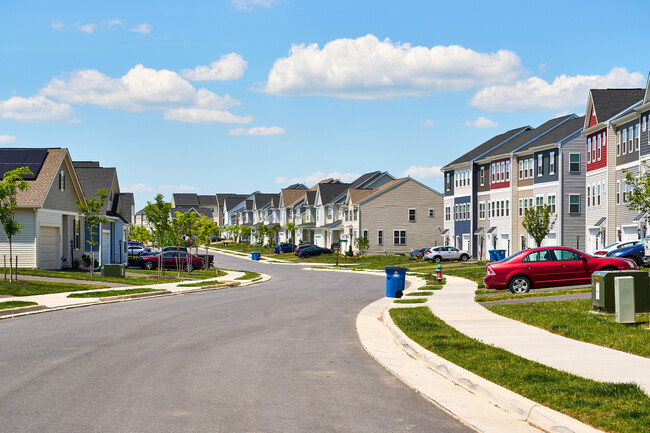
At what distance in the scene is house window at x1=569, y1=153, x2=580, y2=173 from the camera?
6006 cm

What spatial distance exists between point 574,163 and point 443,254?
14320mm

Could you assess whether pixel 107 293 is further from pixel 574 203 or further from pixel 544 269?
pixel 574 203

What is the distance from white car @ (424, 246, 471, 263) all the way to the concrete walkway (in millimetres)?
46476

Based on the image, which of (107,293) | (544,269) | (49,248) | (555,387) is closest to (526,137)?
(49,248)

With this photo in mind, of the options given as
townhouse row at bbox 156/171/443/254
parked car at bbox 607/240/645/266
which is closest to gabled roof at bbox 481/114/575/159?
townhouse row at bbox 156/171/443/254

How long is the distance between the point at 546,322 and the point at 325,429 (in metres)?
10.3

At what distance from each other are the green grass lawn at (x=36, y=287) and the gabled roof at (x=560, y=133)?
41.8 metres

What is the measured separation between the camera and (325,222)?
103m

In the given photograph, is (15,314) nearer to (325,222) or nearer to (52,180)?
(52,180)

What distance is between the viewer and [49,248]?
42.5 m

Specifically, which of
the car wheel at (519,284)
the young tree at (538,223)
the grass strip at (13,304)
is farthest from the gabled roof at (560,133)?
the grass strip at (13,304)

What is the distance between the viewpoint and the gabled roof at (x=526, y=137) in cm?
6662

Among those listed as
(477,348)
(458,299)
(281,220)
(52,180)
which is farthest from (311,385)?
(281,220)

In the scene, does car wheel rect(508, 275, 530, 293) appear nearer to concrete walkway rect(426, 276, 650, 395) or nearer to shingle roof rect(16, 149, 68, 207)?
concrete walkway rect(426, 276, 650, 395)
